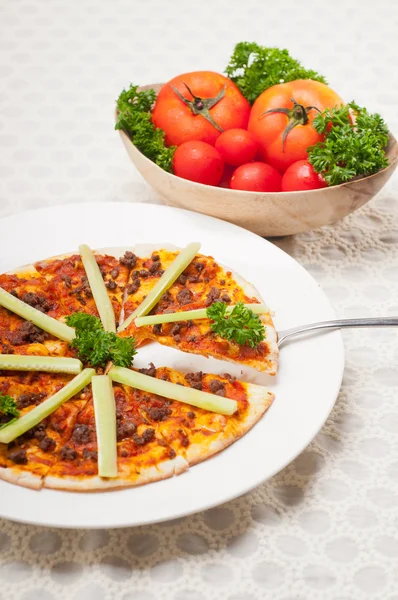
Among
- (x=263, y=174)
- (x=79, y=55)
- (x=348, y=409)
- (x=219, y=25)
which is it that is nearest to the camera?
(x=348, y=409)

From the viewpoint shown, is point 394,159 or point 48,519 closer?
point 48,519

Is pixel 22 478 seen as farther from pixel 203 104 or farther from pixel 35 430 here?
pixel 203 104

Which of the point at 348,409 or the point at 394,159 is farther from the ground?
the point at 394,159

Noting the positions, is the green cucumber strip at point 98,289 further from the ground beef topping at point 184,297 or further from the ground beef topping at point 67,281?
the ground beef topping at point 184,297

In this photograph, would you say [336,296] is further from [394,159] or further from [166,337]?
[166,337]

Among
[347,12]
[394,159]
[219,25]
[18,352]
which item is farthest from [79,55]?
[18,352]

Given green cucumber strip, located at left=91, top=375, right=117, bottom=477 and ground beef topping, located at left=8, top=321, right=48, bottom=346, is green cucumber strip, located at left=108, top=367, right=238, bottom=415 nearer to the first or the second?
green cucumber strip, located at left=91, top=375, right=117, bottom=477

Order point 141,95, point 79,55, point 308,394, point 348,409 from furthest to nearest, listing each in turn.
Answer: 1. point 79,55
2. point 141,95
3. point 348,409
4. point 308,394

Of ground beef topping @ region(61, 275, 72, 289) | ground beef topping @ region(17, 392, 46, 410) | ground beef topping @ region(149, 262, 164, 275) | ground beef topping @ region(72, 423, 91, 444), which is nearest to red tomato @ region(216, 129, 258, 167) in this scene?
ground beef topping @ region(149, 262, 164, 275)
